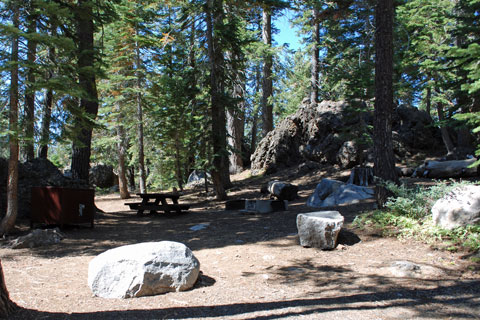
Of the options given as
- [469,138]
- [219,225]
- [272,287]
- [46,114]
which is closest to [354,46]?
[469,138]

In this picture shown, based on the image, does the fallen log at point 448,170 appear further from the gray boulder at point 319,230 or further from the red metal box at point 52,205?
the red metal box at point 52,205

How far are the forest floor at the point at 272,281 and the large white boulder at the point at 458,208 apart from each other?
0.58 m

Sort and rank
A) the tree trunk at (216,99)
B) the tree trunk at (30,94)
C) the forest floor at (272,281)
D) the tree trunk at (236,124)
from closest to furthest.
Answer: the forest floor at (272,281)
the tree trunk at (30,94)
the tree trunk at (216,99)
the tree trunk at (236,124)

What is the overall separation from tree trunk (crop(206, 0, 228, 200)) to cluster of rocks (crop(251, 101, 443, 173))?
4.97m

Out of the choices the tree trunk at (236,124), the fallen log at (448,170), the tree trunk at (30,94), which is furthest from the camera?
the tree trunk at (236,124)

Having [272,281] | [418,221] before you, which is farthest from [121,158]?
[418,221]

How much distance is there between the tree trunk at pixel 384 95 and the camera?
748 cm

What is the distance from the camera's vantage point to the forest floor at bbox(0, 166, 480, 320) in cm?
373

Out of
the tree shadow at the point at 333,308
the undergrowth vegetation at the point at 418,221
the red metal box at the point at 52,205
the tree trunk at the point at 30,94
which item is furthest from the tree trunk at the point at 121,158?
the tree shadow at the point at 333,308

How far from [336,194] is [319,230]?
14.4ft

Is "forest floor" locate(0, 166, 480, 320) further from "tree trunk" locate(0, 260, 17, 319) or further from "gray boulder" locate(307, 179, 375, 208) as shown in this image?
"gray boulder" locate(307, 179, 375, 208)

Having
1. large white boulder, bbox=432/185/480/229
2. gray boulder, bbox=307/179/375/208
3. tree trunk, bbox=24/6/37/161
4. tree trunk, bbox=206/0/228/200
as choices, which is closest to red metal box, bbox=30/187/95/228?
tree trunk, bbox=24/6/37/161

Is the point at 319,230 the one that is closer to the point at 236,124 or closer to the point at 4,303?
the point at 4,303

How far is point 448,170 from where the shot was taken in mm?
11695
